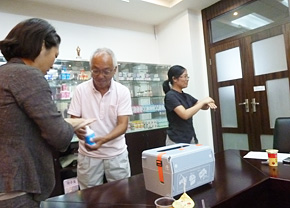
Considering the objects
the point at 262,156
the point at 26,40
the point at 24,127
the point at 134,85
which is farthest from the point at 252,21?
the point at 24,127

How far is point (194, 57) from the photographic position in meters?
3.68

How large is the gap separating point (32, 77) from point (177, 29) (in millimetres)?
3513

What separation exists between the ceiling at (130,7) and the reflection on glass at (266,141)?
2171mm

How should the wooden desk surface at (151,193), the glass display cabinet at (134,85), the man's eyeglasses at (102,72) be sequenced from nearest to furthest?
the wooden desk surface at (151,193), the man's eyeglasses at (102,72), the glass display cabinet at (134,85)

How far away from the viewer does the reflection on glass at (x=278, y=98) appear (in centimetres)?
288

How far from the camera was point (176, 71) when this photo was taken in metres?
1.98

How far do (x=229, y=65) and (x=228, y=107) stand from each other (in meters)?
0.65

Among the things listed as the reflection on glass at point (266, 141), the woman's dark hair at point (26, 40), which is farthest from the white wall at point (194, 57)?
the woman's dark hair at point (26, 40)

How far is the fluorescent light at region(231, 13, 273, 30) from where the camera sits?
9.99ft

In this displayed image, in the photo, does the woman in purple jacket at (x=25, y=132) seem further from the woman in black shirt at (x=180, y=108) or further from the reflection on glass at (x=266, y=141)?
the reflection on glass at (x=266, y=141)

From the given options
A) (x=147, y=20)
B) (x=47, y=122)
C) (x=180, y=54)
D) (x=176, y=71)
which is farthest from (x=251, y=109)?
(x=47, y=122)

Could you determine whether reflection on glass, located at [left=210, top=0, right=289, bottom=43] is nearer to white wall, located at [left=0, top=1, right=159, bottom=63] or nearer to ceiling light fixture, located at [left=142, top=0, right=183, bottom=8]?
ceiling light fixture, located at [left=142, top=0, right=183, bottom=8]

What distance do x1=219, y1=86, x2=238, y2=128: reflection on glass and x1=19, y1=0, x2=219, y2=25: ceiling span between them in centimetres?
141

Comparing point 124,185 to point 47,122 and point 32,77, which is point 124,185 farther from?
point 32,77
